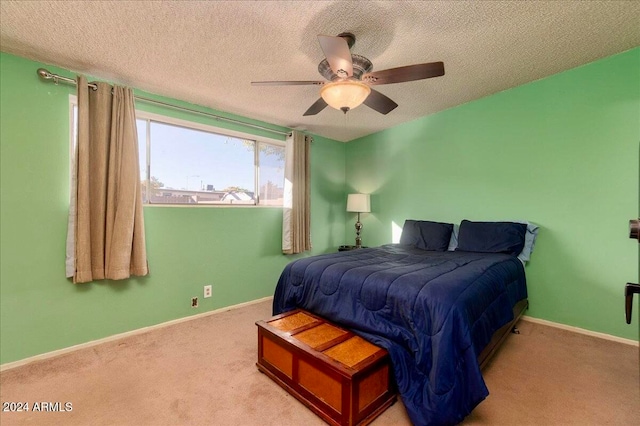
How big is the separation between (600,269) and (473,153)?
1557mm

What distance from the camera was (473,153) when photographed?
314 cm

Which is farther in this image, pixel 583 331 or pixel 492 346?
pixel 583 331

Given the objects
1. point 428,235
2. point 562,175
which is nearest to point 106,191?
point 428,235

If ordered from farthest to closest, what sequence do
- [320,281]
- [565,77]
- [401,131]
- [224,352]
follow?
1. [401,131]
2. [565,77]
3. [224,352]
4. [320,281]

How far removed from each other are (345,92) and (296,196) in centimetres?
211

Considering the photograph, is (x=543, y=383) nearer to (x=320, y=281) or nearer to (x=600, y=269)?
(x=600, y=269)

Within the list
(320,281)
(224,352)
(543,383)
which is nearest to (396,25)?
(320,281)

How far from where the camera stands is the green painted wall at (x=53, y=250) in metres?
2.05

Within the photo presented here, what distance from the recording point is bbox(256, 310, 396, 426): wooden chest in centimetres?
139

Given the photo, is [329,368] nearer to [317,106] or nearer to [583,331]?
[317,106]

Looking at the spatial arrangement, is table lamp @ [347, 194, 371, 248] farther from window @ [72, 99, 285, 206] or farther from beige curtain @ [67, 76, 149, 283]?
beige curtain @ [67, 76, 149, 283]

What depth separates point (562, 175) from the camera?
8.37 feet

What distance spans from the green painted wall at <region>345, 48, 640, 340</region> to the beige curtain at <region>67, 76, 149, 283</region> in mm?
3302

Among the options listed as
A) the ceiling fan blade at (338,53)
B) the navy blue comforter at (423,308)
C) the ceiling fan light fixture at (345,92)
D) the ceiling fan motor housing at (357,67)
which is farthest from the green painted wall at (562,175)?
the ceiling fan blade at (338,53)
